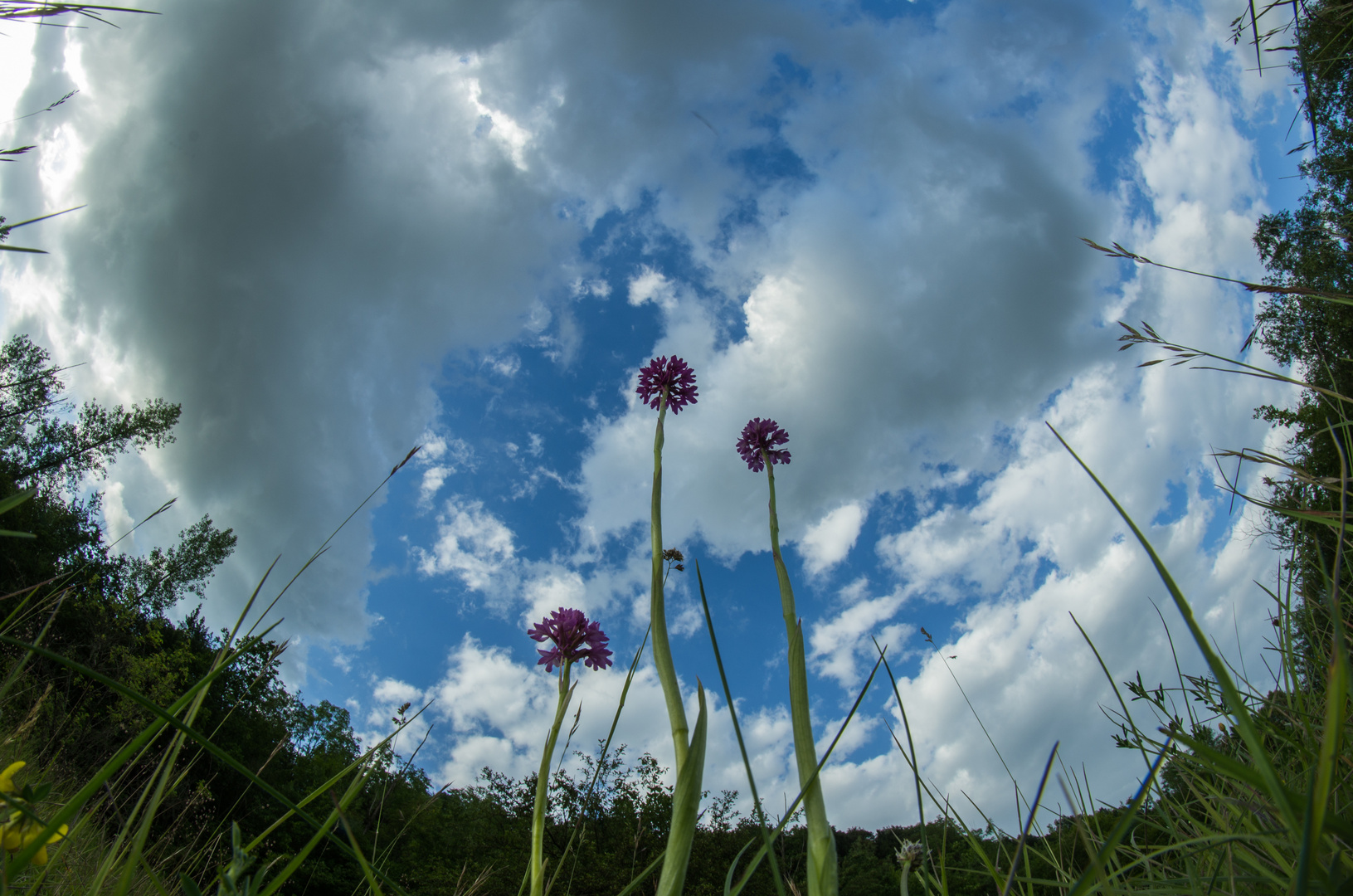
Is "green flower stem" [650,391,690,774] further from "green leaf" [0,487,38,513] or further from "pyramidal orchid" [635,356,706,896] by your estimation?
"green leaf" [0,487,38,513]

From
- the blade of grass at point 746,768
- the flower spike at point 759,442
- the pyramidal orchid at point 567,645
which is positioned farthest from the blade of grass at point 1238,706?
the flower spike at point 759,442

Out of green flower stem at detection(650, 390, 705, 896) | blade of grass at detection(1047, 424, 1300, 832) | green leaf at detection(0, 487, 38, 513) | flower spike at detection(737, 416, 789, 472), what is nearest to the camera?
blade of grass at detection(1047, 424, 1300, 832)

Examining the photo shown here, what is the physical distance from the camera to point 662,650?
127cm

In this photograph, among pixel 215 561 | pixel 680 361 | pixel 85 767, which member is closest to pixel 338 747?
pixel 215 561

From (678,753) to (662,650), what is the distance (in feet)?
0.68

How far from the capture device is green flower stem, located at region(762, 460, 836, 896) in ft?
3.55

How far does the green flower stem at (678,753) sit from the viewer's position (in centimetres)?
97

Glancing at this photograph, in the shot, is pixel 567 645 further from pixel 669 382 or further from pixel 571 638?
pixel 669 382

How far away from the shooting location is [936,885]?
110cm

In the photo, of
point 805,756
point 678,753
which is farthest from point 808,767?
point 678,753

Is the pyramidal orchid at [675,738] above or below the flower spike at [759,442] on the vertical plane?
below

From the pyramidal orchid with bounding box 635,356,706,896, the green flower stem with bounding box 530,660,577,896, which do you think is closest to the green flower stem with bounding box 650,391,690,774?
the pyramidal orchid with bounding box 635,356,706,896

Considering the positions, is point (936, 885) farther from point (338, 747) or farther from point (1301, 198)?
point (338, 747)

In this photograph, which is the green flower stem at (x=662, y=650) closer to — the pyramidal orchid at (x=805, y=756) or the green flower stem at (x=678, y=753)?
the green flower stem at (x=678, y=753)
